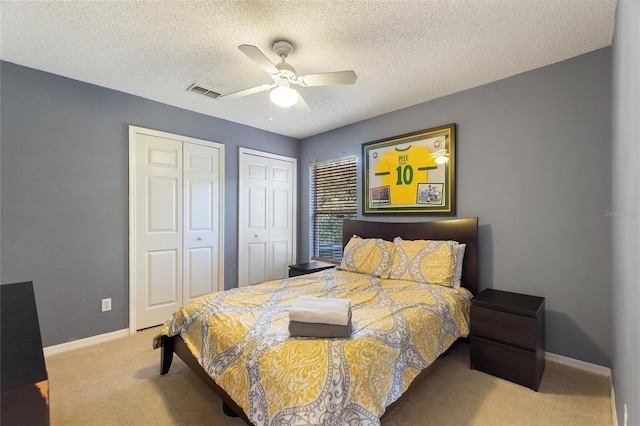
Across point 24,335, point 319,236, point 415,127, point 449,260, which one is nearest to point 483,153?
point 415,127

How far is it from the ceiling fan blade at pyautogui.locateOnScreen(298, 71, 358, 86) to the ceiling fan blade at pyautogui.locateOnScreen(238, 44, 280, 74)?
22 cm

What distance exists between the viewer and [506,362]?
84.6 inches

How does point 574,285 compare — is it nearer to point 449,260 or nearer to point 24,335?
point 449,260

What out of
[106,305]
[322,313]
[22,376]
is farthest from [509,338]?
[106,305]

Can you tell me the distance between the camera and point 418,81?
2.77m

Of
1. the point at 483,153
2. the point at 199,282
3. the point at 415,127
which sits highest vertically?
the point at 415,127

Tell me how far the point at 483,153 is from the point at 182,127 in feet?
11.2

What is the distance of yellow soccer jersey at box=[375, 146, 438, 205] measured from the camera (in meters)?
3.24

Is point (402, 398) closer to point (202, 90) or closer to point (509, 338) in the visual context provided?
point (509, 338)

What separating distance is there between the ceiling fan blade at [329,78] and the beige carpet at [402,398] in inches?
83.3

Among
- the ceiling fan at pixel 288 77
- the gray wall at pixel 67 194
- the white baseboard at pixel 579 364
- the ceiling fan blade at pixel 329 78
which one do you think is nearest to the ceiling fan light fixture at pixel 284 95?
the ceiling fan at pixel 288 77

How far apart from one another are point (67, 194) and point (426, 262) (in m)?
3.50

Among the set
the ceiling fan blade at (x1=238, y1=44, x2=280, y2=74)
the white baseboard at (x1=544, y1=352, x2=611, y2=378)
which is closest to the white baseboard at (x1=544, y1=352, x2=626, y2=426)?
the white baseboard at (x1=544, y1=352, x2=611, y2=378)

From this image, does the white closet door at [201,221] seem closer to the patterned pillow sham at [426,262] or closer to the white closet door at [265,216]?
the white closet door at [265,216]
